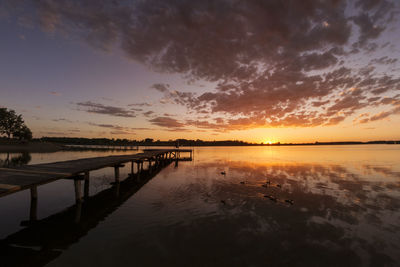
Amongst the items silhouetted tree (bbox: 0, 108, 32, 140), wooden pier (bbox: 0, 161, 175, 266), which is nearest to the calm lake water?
wooden pier (bbox: 0, 161, 175, 266)

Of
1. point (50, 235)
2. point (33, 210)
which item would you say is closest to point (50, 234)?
point (50, 235)

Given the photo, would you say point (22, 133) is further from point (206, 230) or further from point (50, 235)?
point (206, 230)

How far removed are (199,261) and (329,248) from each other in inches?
217

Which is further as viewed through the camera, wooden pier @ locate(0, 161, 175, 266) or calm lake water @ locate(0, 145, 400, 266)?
calm lake water @ locate(0, 145, 400, 266)

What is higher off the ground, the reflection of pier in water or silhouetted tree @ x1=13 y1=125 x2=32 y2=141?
silhouetted tree @ x1=13 y1=125 x2=32 y2=141

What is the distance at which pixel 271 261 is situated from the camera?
22.9 ft

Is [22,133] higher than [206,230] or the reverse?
higher

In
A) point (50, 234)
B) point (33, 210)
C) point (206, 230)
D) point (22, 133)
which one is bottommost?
point (206, 230)

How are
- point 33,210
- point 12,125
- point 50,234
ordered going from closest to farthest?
point 50,234, point 33,210, point 12,125

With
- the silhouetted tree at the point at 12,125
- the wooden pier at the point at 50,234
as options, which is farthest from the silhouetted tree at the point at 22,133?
the wooden pier at the point at 50,234

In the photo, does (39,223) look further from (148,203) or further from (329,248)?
(329,248)

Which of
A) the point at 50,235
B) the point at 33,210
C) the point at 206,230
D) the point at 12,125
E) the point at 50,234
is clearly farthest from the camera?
the point at 12,125

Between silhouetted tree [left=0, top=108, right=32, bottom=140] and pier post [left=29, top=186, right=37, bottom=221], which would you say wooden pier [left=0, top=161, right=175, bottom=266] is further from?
silhouetted tree [left=0, top=108, right=32, bottom=140]

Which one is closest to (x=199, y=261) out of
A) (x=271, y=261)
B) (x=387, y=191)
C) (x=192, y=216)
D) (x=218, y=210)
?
(x=271, y=261)
